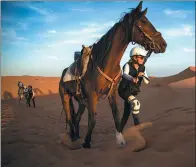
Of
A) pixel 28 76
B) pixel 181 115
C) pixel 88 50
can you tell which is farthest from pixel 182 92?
pixel 28 76

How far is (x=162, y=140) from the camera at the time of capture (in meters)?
2.46

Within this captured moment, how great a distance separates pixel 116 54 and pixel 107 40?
0.18 m

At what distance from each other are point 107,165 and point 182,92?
65.8 inches

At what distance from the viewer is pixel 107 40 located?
2621mm

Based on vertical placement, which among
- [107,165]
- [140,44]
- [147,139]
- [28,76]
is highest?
[140,44]

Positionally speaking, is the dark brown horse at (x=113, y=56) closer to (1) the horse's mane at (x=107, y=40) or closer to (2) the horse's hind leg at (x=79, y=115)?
(1) the horse's mane at (x=107, y=40)

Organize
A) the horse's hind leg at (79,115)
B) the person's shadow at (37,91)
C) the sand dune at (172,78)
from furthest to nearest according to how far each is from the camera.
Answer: the sand dune at (172,78) → the person's shadow at (37,91) → the horse's hind leg at (79,115)

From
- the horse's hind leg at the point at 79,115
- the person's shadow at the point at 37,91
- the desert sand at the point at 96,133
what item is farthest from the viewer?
the person's shadow at the point at 37,91

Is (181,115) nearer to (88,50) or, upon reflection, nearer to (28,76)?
(88,50)

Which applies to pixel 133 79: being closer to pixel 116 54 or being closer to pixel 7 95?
pixel 116 54

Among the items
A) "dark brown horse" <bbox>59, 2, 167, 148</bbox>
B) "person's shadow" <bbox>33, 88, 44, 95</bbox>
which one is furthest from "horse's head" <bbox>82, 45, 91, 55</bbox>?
"person's shadow" <bbox>33, 88, 44, 95</bbox>

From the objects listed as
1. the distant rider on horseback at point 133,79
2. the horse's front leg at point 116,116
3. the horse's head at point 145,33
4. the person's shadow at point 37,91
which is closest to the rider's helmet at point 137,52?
the distant rider on horseback at point 133,79

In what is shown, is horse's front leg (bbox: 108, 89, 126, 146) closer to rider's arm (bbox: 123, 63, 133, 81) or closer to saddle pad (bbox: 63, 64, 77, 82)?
rider's arm (bbox: 123, 63, 133, 81)

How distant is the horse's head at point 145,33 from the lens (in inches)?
94.2
